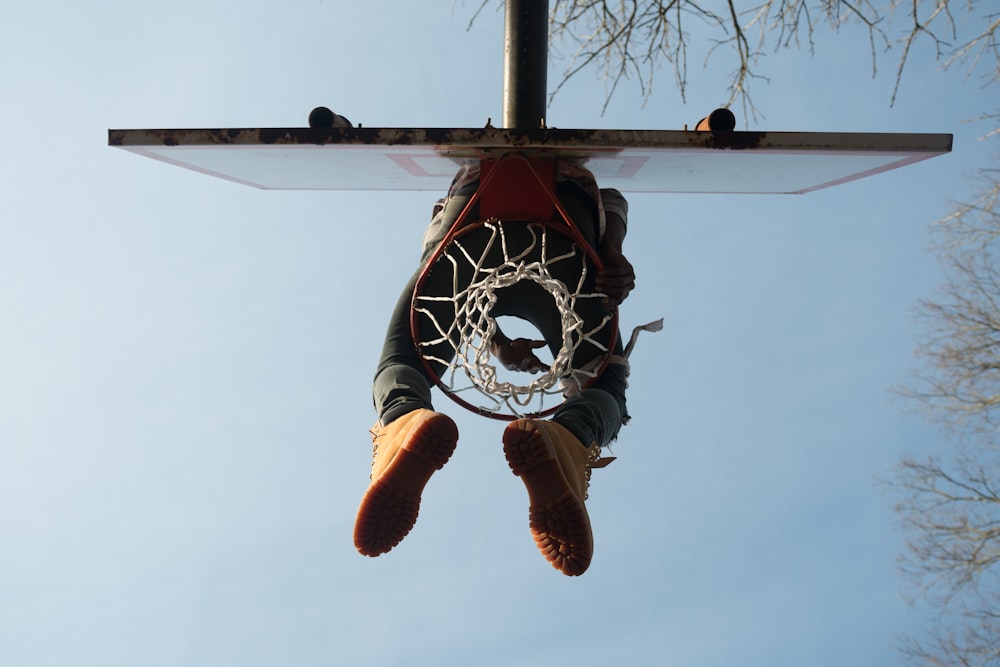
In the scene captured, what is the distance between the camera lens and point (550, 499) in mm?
2402

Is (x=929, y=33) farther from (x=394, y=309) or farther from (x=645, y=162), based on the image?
(x=394, y=309)

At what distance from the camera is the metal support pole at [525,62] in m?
3.34

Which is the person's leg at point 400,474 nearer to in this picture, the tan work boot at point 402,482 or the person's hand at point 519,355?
the tan work boot at point 402,482

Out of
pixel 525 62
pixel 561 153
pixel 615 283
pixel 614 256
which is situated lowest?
pixel 615 283

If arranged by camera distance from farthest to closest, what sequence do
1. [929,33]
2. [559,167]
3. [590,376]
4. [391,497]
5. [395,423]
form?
[929,33] → [559,167] → [590,376] → [395,423] → [391,497]

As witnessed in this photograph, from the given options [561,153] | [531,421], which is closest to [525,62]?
[561,153]

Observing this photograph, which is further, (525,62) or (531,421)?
(525,62)

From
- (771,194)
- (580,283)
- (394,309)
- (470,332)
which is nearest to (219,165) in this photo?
(394,309)

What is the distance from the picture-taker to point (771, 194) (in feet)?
12.3

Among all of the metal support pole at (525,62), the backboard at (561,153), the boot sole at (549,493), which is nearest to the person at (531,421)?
the boot sole at (549,493)

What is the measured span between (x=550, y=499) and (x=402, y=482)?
412 millimetres

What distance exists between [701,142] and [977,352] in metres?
6.23

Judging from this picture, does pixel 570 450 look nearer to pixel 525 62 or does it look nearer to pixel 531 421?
pixel 531 421

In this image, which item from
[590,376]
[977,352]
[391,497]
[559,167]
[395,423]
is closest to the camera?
[391,497]
